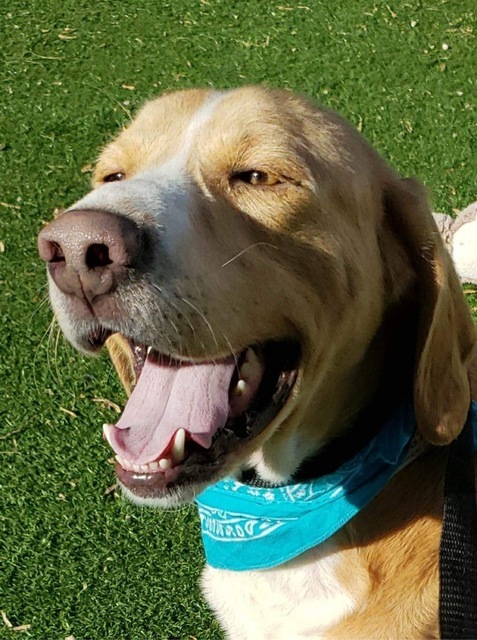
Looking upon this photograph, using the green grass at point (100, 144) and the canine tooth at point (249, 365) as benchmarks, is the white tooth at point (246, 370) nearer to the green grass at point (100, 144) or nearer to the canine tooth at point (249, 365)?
the canine tooth at point (249, 365)

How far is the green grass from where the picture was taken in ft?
13.3

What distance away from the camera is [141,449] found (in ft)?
8.41

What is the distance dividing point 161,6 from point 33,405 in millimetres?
4338

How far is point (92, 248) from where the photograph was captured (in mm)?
2109

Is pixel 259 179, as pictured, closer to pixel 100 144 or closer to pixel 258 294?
pixel 258 294

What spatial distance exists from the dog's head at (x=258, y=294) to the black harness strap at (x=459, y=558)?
17 centimetres

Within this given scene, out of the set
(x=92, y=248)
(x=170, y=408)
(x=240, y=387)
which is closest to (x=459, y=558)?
(x=240, y=387)

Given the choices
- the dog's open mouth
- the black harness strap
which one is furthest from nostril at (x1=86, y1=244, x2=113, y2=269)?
the black harness strap

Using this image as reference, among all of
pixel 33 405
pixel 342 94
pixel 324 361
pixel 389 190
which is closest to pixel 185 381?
pixel 324 361

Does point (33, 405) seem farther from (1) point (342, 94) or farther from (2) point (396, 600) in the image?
(1) point (342, 94)

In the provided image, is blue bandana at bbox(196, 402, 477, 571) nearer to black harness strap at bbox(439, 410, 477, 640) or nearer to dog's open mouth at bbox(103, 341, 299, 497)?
black harness strap at bbox(439, 410, 477, 640)

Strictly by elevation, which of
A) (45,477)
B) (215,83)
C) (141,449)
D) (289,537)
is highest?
(141,449)

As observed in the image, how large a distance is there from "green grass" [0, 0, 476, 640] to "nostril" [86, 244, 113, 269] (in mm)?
1318

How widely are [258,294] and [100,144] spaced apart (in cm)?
407
